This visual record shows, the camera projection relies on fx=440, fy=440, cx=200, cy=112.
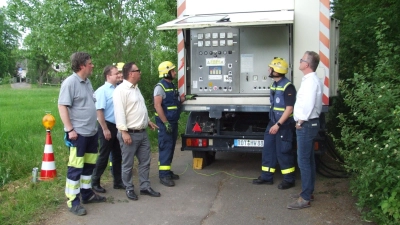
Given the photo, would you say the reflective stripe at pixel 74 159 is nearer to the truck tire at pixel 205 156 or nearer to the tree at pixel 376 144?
the truck tire at pixel 205 156

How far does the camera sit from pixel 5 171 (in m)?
6.70

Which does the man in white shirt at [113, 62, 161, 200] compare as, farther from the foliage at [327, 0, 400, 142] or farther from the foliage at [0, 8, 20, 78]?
the foliage at [0, 8, 20, 78]

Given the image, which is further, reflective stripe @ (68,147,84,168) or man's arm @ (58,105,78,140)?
reflective stripe @ (68,147,84,168)

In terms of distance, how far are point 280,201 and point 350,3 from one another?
8.06 m

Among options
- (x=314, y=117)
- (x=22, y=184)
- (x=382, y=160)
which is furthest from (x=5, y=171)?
(x=382, y=160)

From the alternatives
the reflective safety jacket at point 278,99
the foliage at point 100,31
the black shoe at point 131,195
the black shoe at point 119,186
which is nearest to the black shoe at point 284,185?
the reflective safety jacket at point 278,99

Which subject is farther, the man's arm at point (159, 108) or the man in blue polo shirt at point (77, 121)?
the man's arm at point (159, 108)

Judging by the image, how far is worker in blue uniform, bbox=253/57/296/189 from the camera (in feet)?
19.3

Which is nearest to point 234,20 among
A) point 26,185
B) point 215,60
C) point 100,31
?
point 215,60

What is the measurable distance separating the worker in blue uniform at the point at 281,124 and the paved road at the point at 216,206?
1.12 ft

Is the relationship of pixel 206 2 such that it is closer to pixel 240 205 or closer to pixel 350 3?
pixel 240 205

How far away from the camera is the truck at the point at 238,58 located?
6.14 m

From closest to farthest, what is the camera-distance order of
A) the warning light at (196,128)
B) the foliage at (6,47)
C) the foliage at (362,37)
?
the warning light at (196,128) → the foliage at (362,37) → the foliage at (6,47)

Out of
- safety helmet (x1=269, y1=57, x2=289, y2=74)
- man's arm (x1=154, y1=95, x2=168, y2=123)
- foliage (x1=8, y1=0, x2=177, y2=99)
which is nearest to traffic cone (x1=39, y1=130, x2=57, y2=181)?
man's arm (x1=154, y1=95, x2=168, y2=123)
